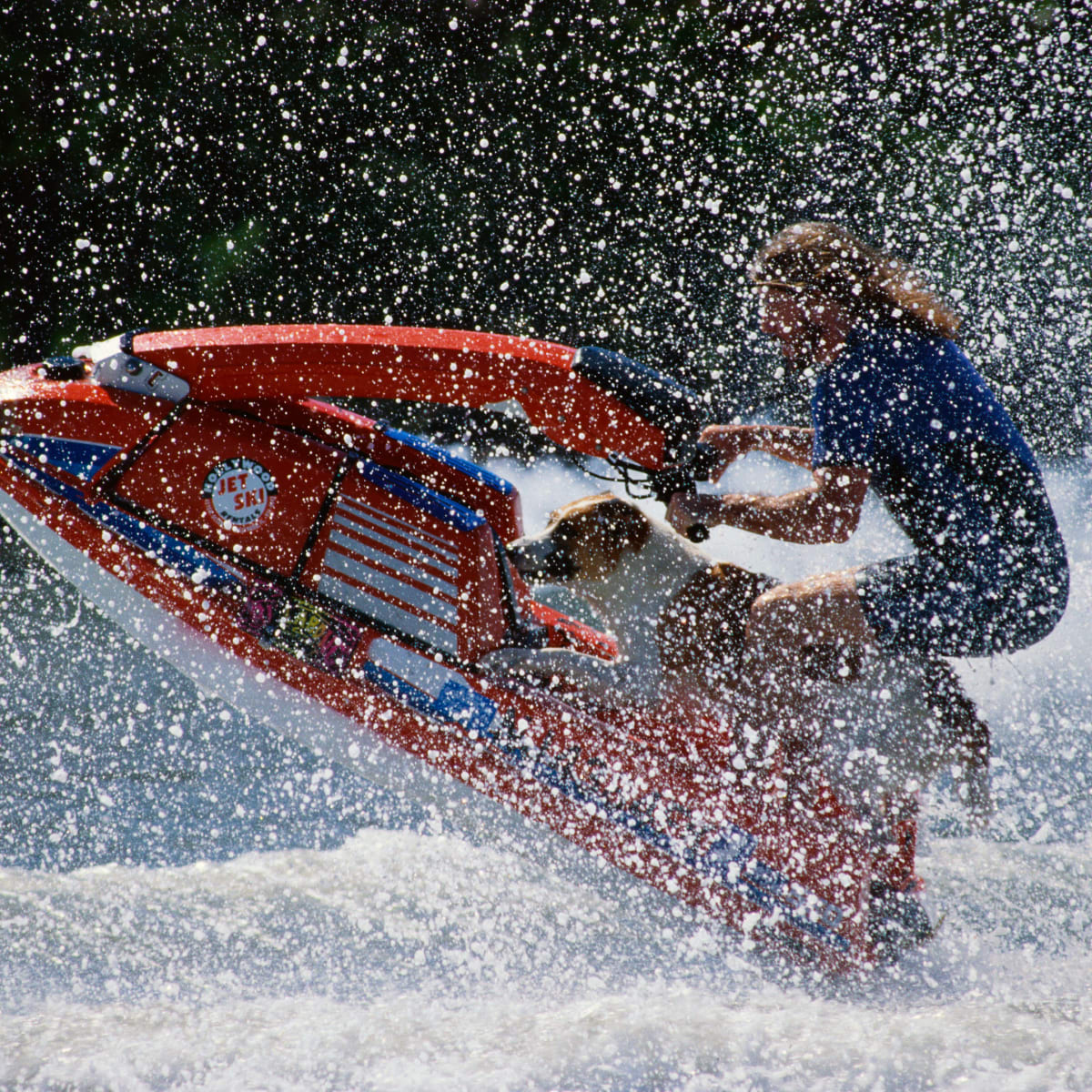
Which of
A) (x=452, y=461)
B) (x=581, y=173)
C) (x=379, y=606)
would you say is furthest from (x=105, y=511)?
(x=581, y=173)

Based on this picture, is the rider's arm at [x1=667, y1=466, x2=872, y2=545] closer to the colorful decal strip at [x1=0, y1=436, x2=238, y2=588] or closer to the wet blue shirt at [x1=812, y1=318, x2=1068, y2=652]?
the wet blue shirt at [x1=812, y1=318, x2=1068, y2=652]

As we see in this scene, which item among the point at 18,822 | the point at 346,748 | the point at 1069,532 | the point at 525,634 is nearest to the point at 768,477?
the point at 1069,532

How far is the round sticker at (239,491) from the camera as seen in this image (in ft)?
6.91

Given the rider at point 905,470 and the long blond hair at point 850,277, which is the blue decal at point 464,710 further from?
the long blond hair at point 850,277

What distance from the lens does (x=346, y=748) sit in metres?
2.14

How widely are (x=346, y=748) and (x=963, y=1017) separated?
1.52 m

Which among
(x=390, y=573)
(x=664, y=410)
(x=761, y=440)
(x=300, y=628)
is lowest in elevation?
(x=300, y=628)

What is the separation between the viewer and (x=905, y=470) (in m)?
1.85

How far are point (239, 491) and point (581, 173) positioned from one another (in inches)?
203

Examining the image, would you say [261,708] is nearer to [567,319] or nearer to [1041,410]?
[567,319]

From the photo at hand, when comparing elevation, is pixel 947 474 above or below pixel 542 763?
above

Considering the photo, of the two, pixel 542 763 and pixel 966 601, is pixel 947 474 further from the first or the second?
pixel 542 763

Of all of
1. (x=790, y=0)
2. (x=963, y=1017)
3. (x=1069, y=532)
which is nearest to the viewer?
(x=963, y=1017)

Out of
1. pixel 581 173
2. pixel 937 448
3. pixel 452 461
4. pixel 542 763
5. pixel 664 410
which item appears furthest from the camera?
pixel 581 173
